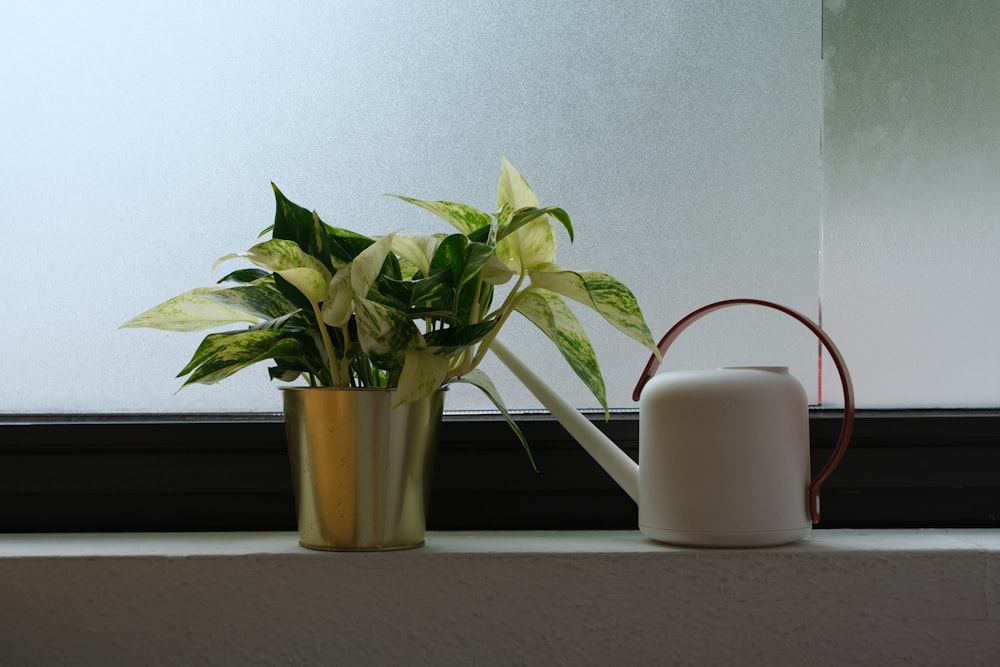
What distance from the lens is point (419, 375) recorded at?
665mm

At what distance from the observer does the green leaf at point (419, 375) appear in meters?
0.66

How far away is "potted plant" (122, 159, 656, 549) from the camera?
26.7 inches

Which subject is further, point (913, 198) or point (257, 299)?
point (913, 198)

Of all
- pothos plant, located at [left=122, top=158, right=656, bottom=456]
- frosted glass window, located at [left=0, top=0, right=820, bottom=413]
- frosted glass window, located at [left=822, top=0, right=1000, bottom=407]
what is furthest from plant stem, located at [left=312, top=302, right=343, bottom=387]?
frosted glass window, located at [left=822, top=0, right=1000, bottom=407]

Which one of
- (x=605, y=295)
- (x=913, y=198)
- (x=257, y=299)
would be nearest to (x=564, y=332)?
(x=605, y=295)

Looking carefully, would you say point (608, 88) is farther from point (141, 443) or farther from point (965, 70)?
point (141, 443)

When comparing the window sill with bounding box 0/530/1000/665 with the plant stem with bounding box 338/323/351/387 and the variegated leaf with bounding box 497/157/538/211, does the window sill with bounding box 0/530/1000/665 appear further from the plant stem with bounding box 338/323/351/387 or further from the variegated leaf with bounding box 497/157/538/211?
the variegated leaf with bounding box 497/157/538/211

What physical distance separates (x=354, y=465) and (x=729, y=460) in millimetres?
299

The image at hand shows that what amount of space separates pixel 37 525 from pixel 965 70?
108 cm

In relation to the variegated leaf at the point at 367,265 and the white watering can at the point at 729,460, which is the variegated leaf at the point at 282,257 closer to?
the variegated leaf at the point at 367,265

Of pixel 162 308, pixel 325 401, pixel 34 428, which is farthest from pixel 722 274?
pixel 34 428

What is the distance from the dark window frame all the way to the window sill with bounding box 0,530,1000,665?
174mm

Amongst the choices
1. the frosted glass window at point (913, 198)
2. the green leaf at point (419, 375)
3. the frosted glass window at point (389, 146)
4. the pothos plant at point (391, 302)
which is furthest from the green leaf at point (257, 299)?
the frosted glass window at point (913, 198)

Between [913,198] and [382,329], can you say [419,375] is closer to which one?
[382,329]
